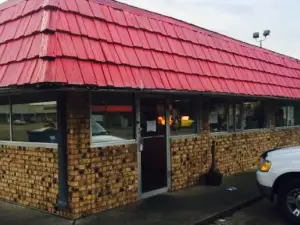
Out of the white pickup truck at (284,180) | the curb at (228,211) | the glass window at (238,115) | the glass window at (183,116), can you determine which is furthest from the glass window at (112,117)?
the glass window at (238,115)

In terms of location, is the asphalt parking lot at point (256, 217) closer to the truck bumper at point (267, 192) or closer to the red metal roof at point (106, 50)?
the truck bumper at point (267, 192)

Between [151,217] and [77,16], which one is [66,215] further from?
[77,16]

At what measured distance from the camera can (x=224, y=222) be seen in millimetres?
6812

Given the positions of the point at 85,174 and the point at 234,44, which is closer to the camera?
the point at 85,174

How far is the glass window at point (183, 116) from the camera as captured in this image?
899 cm

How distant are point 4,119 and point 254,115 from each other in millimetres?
7532

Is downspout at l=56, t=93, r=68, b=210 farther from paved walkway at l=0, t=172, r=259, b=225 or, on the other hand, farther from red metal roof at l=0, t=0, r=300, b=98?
red metal roof at l=0, t=0, r=300, b=98

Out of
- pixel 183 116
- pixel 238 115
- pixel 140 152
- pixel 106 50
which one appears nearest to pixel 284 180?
pixel 140 152

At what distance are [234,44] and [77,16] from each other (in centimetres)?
583

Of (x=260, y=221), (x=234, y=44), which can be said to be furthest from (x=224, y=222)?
(x=234, y=44)

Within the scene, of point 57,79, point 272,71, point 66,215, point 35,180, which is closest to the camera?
point 57,79

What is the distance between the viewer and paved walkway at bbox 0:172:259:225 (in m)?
6.55

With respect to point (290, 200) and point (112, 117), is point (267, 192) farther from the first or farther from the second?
point (112, 117)

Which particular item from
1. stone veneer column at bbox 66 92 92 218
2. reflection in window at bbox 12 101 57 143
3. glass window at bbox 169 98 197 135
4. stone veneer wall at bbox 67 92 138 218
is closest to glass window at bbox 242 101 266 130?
glass window at bbox 169 98 197 135
